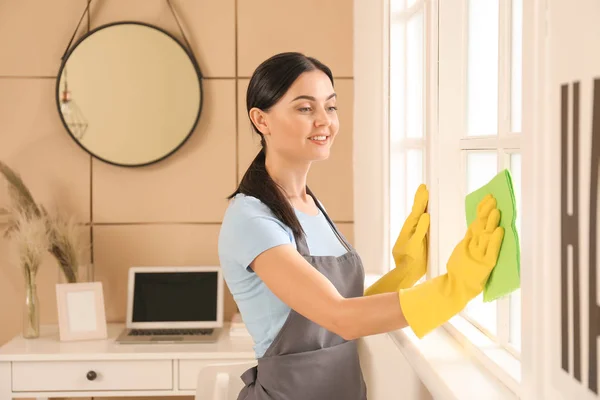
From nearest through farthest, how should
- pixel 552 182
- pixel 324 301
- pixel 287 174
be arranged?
pixel 552 182 < pixel 324 301 < pixel 287 174

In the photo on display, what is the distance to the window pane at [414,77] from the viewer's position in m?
2.56

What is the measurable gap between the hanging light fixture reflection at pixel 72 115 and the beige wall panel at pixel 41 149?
7 centimetres

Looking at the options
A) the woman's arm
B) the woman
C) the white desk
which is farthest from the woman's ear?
the white desk

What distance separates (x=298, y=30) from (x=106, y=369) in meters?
1.63

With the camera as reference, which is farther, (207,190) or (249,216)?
(207,190)

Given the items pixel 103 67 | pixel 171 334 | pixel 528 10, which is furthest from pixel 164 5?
pixel 528 10

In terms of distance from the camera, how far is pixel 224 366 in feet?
6.56

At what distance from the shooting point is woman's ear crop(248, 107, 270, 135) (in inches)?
72.7

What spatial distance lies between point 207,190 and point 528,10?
2.48 m

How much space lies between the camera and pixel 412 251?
6.14 feet

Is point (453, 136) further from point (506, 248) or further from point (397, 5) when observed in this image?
point (397, 5)

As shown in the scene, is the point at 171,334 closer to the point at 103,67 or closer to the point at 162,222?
the point at 162,222

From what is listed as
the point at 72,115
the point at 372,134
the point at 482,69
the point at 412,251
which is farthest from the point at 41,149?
the point at 482,69

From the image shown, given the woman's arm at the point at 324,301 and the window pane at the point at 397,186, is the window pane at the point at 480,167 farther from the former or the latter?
the window pane at the point at 397,186
